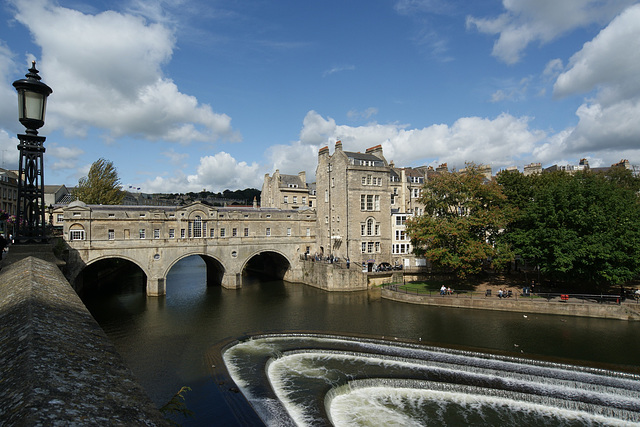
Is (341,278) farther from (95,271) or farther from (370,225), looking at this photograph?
(95,271)

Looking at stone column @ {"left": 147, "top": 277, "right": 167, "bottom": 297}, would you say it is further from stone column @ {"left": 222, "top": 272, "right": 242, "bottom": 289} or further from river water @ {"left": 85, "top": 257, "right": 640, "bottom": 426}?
stone column @ {"left": 222, "top": 272, "right": 242, "bottom": 289}

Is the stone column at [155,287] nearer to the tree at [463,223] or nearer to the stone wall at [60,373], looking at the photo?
the tree at [463,223]

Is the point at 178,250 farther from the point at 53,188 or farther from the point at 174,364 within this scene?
the point at 53,188

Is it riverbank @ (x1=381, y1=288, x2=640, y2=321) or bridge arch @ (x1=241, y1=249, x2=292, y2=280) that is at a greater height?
bridge arch @ (x1=241, y1=249, x2=292, y2=280)

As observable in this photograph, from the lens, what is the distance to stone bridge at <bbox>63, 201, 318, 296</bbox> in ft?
126

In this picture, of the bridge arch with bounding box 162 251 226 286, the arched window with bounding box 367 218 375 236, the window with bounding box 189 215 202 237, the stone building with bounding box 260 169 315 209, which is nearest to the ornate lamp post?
the window with bounding box 189 215 202 237

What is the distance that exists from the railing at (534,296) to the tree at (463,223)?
8.00 ft

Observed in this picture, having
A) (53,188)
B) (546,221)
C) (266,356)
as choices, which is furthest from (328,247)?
(53,188)

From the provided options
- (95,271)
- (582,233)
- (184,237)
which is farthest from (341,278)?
(95,271)

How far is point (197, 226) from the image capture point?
44875 millimetres

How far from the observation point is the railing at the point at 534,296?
3284 cm

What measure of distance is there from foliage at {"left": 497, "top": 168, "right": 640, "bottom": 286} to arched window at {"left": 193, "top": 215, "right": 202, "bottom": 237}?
33405 mm

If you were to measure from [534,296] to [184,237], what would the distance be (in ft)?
119

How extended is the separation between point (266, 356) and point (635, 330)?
87.0 feet
